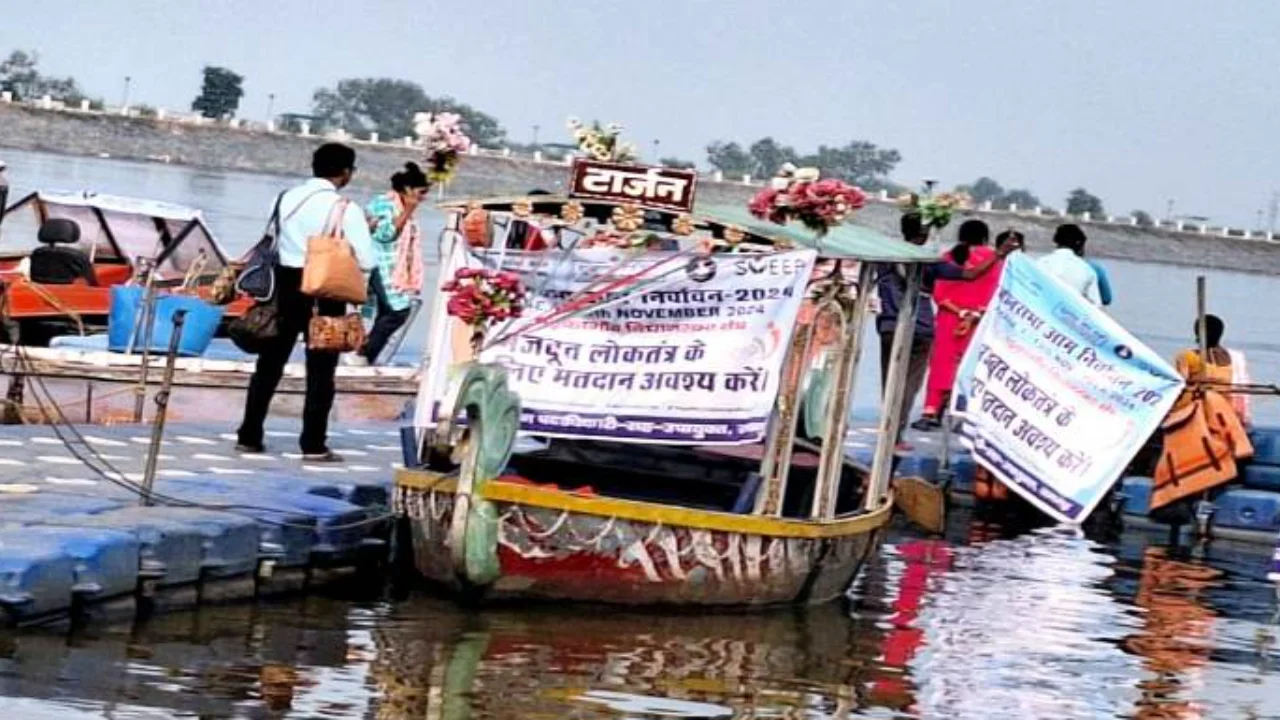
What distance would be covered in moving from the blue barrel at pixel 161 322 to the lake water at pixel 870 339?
3801 mm

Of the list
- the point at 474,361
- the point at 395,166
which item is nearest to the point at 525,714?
the point at 474,361

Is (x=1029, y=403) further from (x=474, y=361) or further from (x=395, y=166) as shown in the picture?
(x=395, y=166)

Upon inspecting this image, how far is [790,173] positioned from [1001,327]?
4.87 m

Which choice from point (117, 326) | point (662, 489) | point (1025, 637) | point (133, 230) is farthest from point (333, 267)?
point (133, 230)

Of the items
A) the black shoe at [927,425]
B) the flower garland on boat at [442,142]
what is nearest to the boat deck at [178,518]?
the flower garland on boat at [442,142]

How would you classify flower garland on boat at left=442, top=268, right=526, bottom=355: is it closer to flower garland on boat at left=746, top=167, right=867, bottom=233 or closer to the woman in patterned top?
flower garland on boat at left=746, top=167, right=867, bottom=233

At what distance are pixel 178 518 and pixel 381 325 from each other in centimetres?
834

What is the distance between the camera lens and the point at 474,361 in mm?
13141

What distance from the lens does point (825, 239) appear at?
13469 millimetres

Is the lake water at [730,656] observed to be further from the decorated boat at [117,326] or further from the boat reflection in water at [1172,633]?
the decorated boat at [117,326]

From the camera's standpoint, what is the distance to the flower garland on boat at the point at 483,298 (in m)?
13.3

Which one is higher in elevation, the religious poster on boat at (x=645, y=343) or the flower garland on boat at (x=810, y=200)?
the flower garland on boat at (x=810, y=200)

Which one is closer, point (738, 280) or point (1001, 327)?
point (738, 280)

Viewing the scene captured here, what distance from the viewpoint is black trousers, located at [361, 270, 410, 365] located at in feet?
66.7
